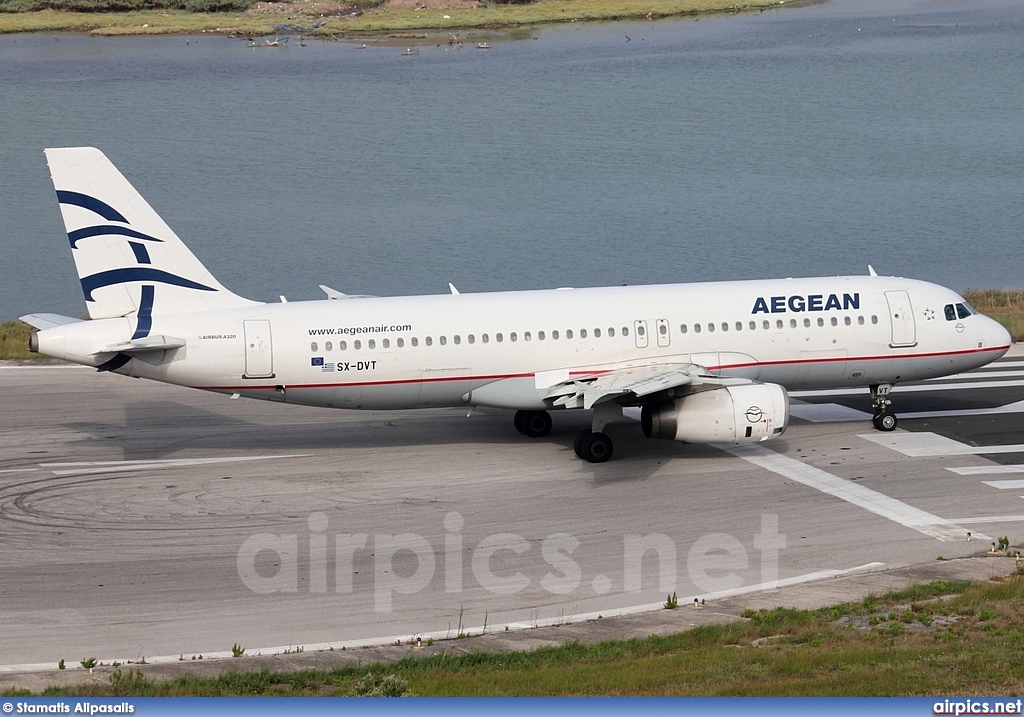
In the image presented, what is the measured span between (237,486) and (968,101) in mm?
76073

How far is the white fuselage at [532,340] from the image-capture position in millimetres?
30750

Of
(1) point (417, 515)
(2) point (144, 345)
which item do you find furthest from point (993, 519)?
(2) point (144, 345)

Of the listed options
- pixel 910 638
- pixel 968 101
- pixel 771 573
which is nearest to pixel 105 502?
pixel 771 573

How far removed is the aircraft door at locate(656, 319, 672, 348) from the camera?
32.3 meters

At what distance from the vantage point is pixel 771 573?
24500mm

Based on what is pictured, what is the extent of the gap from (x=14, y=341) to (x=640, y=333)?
24.0 meters

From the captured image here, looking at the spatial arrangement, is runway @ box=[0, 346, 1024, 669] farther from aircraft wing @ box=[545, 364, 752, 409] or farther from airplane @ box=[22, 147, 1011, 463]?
aircraft wing @ box=[545, 364, 752, 409]

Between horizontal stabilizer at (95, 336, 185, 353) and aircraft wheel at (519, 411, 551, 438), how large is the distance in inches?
350

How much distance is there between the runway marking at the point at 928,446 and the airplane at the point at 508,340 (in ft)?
2.29

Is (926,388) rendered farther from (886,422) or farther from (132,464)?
(132,464)

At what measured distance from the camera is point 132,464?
105 feet

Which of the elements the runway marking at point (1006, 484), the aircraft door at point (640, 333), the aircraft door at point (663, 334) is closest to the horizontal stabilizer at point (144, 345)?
the aircraft door at point (640, 333)

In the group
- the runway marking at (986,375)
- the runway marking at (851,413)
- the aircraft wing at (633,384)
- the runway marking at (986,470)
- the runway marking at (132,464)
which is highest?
the aircraft wing at (633,384)

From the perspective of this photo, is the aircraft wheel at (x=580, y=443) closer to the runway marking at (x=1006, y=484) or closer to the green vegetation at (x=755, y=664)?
the runway marking at (x=1006, y=484)
